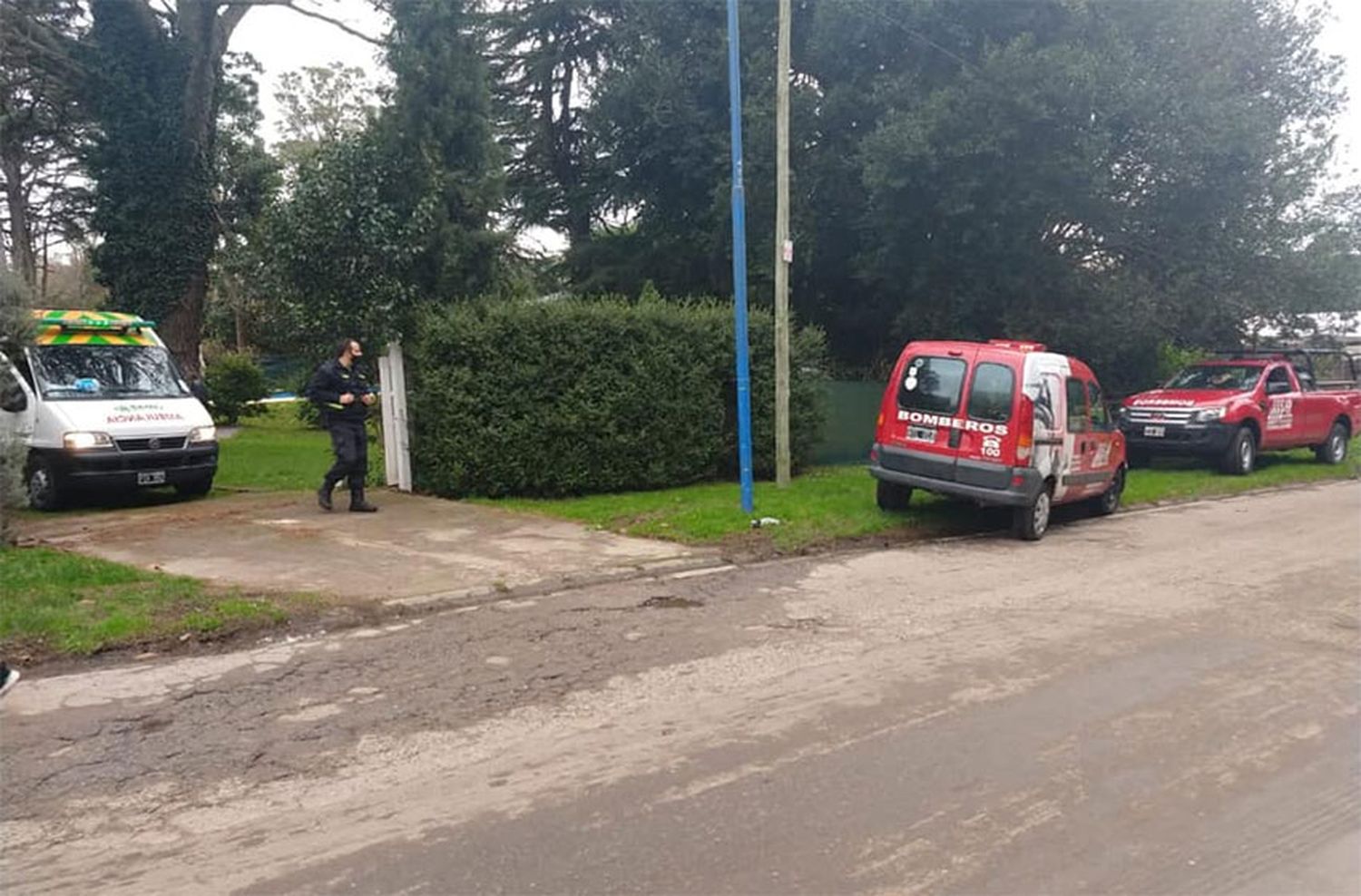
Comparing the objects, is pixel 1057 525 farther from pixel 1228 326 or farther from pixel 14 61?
pixel 14 61

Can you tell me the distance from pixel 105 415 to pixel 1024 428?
10.2 meters

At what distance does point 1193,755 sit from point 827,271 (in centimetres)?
1749

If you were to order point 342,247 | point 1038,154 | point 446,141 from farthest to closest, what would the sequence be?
point 446,141, point 1038,154, point 342,247

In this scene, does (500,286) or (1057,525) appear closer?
(1057,525)

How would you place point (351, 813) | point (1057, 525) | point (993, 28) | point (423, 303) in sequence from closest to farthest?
point (351, 813)
point (1057, 525)
point (423, 303)
point (993, 28)

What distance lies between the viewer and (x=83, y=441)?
11.2m

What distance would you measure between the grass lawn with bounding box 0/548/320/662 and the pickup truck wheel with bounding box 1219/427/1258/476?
1527cm

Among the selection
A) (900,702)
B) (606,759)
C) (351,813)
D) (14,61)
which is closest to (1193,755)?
(900,702)

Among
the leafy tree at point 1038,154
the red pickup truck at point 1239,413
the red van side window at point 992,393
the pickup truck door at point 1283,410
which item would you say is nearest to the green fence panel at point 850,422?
the leafy tree at point 1038,154

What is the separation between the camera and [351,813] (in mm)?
4020

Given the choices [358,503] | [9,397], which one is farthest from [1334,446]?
[9,397]

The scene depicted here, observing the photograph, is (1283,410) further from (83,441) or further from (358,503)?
(83,441)

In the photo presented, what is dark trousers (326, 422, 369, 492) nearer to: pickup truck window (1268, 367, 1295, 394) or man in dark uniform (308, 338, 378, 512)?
man in dark uniform (308, 338, 378, 512)

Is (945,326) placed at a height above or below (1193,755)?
above
